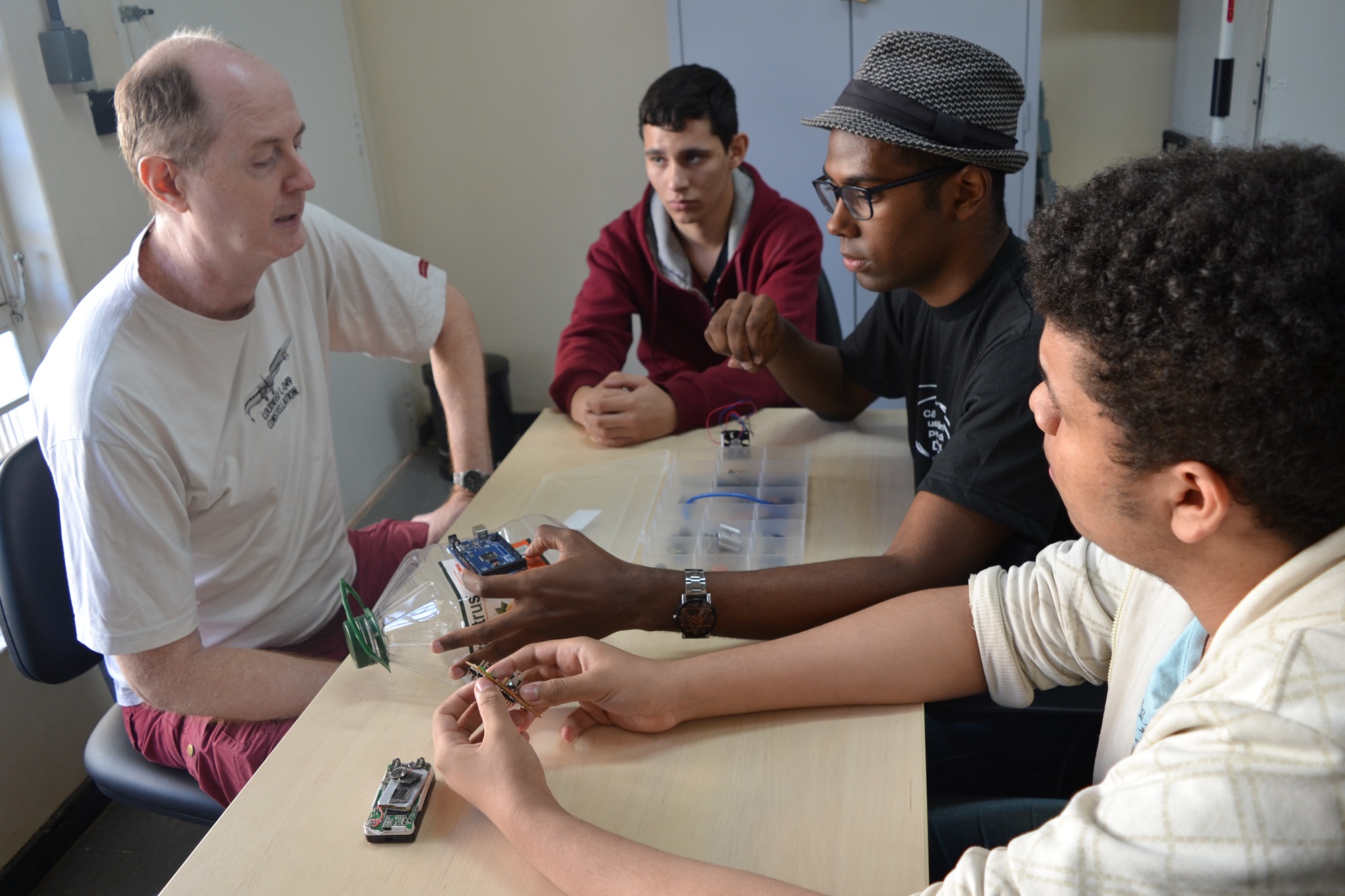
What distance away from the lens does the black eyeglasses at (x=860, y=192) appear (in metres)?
1.44

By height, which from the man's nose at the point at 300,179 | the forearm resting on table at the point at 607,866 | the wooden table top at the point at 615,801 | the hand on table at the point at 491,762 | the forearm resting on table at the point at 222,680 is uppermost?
the man's nose at the point at 300,179

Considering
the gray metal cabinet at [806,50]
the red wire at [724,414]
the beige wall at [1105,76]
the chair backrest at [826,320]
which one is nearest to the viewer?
the red wire at [724,414]

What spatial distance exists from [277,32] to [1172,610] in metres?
3.08

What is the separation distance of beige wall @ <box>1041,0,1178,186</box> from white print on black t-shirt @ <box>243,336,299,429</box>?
2721 mm

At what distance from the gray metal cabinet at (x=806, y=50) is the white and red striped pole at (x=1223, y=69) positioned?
0.50m

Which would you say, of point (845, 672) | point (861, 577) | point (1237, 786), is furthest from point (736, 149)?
point (1237, 786)

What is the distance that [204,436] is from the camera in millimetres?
1410

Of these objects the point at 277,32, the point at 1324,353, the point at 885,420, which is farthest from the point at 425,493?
the point at 1324,353

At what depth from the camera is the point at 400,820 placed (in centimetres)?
93

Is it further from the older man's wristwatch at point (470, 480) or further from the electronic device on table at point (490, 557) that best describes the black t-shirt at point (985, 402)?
the older man's wristwatch at point (470, 480)

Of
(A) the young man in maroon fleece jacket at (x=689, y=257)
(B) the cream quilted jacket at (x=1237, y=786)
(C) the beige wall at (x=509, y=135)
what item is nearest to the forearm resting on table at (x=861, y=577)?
(B) the cream quilted jacket at (x=1237, y=786)

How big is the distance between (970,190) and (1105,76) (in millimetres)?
2352

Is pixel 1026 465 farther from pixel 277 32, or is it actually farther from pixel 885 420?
pixel 277 32

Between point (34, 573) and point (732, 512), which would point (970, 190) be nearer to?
point (732, 512)
